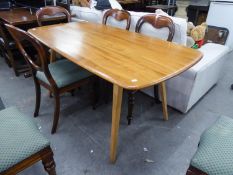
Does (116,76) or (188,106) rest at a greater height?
(116,76)

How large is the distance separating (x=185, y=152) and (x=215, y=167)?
69 centimetres

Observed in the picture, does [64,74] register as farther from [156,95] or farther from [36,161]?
[156,95]

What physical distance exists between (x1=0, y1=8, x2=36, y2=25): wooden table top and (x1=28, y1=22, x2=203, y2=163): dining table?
660 mm

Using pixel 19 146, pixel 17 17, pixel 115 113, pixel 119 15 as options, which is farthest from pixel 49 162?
pixel 17 17

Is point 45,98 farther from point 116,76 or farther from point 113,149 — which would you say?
point 116,76

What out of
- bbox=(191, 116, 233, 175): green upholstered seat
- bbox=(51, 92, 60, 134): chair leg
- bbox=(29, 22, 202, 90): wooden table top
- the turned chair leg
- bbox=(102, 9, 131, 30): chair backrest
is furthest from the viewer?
bbox=(102, 9, 131, 30): chair backrest

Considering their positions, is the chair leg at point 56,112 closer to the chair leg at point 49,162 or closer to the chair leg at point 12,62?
the chair leg at point 49,162

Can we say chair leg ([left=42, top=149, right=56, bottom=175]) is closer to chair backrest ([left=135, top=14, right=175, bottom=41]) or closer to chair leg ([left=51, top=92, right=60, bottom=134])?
chair leg ([left=51, top=92, right=60, bottom=134])

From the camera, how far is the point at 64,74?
1.59 meters

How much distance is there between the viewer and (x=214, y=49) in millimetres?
2115

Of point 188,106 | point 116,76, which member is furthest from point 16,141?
→ point 188,106

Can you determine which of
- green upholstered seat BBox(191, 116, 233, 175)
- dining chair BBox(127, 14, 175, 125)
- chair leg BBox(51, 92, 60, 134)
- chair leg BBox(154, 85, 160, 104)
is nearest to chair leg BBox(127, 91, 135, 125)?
dining chair BBox(127, 14, 175, 125)

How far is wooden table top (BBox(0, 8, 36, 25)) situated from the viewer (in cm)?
222

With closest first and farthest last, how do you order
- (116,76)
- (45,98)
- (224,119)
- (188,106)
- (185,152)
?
(116,76) < (224,119) < (185,152) < (188,106) < (45,98)
